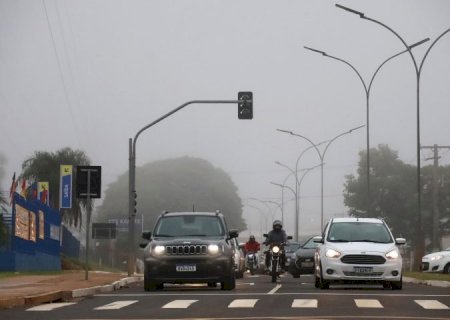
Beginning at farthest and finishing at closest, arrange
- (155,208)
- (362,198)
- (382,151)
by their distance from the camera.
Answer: (155,208) < (382,151) < (362,198)

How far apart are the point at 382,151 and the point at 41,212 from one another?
80.4 m

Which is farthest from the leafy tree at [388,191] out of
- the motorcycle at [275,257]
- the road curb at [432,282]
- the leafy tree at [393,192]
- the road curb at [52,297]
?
the road curb at [52,297]

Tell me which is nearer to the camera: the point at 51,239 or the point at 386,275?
the point at 386,275

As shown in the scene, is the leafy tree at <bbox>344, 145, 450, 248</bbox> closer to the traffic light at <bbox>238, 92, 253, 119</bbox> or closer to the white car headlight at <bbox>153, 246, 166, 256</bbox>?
the traffic light at <bbox>238, 92, 253, 119</bbox>

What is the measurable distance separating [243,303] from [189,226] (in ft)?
25.9

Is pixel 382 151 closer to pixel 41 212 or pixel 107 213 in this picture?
pixel 107 213

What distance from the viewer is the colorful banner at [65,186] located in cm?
7038

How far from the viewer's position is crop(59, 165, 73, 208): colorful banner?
7038 cm

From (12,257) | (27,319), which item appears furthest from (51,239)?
(27,319)

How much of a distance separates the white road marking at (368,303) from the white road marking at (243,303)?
70.6 inches

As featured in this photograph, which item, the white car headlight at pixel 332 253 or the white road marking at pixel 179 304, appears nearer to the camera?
the white road marking at pixel 179 304

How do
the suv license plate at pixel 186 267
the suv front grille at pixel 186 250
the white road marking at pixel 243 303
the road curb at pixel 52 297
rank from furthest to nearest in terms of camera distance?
the suv front grille at pixel 186 250 < the suv license plate at pixel 186 267 < the road curb at pixel 52 297 < the white road marking at pixel 243 303

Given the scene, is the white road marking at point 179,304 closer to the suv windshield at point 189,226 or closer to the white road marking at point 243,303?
the white road marking at point 243,303

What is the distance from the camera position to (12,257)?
43.8m
